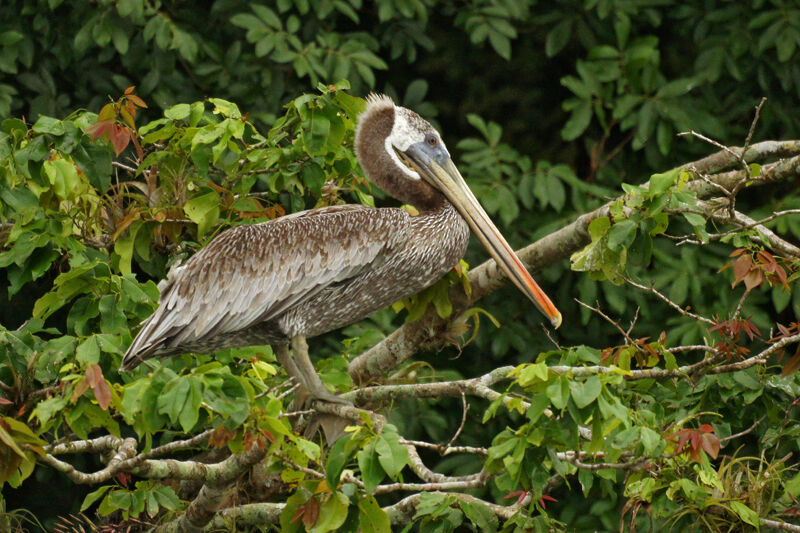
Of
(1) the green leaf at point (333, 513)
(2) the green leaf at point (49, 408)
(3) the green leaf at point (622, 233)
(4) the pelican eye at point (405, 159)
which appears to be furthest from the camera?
(4) the pelican eye at point (405, 159)

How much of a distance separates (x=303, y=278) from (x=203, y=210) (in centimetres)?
49

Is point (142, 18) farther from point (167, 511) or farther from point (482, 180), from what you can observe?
point (167, 511)

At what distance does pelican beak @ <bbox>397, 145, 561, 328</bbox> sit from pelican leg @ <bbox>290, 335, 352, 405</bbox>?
88 cm

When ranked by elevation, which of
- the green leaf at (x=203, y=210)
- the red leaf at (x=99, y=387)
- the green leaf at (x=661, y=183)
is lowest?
the green leaf at (x=661, y=183)

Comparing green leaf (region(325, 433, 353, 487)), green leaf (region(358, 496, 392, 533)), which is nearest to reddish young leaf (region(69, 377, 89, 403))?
green leaf (region(325, 433, 353, 487))

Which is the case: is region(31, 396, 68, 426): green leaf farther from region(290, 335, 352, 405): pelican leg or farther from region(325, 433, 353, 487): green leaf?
region(290, 335, 352, 405): pelican leg

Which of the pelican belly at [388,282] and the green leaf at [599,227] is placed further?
the pelican belly at [388,282]

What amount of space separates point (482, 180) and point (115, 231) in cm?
242

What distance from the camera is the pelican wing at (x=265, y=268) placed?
4414 mm

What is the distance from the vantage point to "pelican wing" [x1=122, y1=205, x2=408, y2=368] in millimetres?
4414

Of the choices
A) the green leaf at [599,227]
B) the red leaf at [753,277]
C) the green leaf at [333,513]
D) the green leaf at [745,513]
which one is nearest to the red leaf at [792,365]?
the red leaf at [753,277]

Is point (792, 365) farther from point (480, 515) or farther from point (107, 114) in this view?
point (107, 114)

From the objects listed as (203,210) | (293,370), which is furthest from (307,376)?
(203,210)

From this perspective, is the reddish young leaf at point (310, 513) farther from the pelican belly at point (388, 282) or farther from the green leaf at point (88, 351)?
the pelican belly at point (388, 282)
